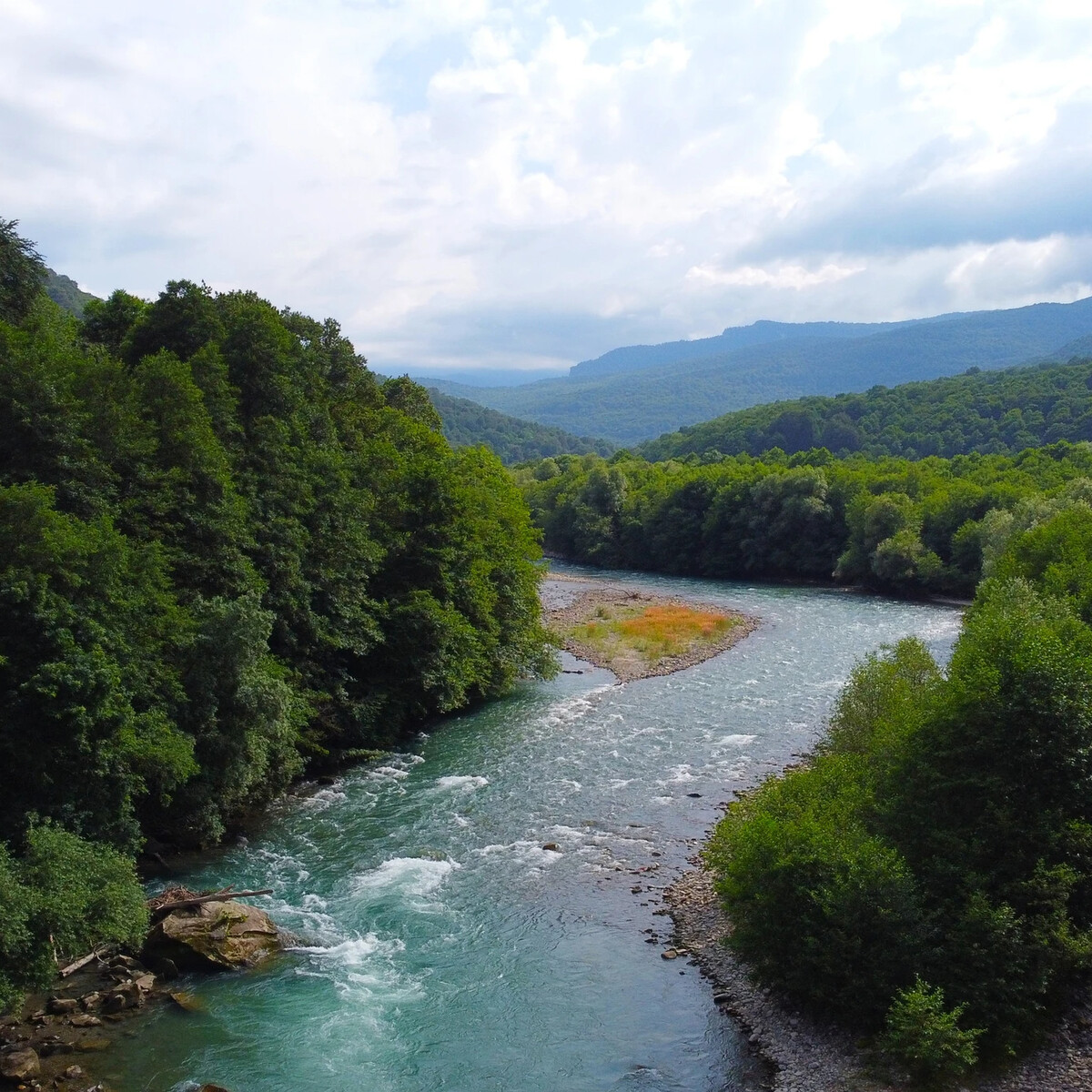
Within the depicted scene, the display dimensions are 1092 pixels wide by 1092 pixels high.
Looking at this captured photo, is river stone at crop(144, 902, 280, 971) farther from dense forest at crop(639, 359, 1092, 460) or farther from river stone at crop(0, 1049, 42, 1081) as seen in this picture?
dense forest at crop(639, 359, 1092, 460)

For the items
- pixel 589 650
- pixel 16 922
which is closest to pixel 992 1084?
pixel 16 922

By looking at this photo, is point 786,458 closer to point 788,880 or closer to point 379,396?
point 379,396

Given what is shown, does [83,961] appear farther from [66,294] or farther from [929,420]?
[929,420]

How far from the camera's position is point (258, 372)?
38.1 meters

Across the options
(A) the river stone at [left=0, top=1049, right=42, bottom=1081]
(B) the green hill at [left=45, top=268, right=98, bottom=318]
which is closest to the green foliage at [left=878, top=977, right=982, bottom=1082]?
(A) the river stone at [left=0, top=1049, right=42, bottom=1081]

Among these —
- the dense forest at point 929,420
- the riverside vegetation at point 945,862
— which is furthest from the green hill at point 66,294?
the dense forest at point 929,420

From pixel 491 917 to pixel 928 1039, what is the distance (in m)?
11.4

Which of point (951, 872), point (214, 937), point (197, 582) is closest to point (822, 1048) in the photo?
point (951, 872)

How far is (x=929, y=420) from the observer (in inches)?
6127

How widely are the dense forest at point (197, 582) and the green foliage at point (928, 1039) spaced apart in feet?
52.6

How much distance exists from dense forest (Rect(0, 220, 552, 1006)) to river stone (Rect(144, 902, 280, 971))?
176 cm

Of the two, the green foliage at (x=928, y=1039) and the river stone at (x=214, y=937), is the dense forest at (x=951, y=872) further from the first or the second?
the river stone at (x=214, y=937)

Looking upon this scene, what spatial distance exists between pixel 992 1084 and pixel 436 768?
2259 centimetres

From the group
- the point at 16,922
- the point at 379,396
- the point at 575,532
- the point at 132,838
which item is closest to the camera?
the point at 16,922
